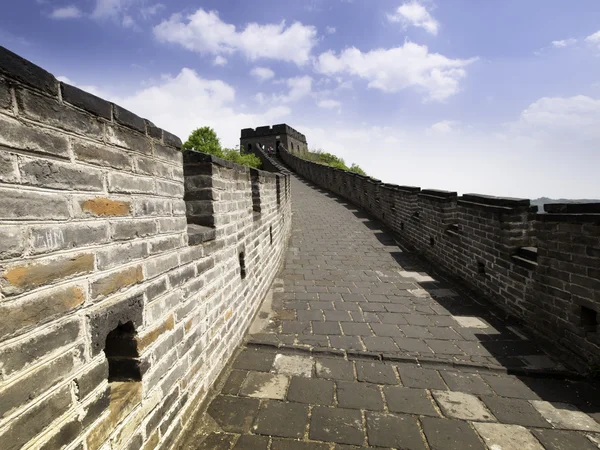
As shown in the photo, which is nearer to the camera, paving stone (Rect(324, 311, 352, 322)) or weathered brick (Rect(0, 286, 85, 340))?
weathered brick (Rect(0, 286, 85, 340))

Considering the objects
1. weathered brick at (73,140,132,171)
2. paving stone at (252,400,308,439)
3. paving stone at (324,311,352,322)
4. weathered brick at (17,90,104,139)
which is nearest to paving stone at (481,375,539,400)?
paving stone at (324,311,352,322)

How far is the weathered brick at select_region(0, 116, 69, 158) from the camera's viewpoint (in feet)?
3.11

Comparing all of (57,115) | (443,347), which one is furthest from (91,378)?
(443,347)

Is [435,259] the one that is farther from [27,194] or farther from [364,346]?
[27,194]

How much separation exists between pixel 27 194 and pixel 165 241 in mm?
872

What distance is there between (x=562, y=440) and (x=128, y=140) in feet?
10.8

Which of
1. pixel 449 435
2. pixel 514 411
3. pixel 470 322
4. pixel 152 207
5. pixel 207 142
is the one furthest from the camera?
pixel 207 142

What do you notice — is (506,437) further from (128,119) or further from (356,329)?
(128,119)

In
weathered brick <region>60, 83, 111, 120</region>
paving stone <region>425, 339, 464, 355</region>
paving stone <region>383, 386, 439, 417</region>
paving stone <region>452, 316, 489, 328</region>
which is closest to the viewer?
weathered brick <region>60, 83, 111, 120</region>

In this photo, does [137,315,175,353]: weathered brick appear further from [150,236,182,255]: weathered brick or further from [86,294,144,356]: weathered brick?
[150,236,182,255]: weathered brick

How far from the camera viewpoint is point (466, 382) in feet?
8.62

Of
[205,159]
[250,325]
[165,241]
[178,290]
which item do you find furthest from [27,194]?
[250,325]

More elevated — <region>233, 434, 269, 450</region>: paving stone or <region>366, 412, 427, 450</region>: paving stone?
<region>233, 434, 269, 450</region>: paving stone

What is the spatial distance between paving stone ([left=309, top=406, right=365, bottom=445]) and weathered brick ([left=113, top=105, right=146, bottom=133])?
2.21 m
